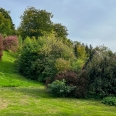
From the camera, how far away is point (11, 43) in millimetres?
36094

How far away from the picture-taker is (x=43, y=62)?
2855 centimetres

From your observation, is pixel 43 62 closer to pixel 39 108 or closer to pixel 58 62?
pixel 58 62

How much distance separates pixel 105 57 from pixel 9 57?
67.2 ft

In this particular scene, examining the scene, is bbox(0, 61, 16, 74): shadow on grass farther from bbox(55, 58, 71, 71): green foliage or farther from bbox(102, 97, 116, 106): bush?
bbox(102, 97, 116, 106): bush

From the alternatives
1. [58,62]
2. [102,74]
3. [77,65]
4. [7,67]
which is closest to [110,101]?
[102,74]

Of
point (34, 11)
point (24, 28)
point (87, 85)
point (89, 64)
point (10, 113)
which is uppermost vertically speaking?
point (34, 11)

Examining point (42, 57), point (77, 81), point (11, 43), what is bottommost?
point (77, 81)

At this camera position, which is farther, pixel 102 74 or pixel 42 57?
pixel 42 57

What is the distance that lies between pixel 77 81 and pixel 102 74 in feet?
6.28

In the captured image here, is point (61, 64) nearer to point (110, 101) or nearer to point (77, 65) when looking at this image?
point (77, 65)

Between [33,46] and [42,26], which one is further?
[42,26]

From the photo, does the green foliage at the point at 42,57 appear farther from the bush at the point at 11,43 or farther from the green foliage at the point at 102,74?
the green foliage at the point at 102,74

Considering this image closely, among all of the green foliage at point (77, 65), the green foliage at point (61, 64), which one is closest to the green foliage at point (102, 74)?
the green foliage at point (77, 65)

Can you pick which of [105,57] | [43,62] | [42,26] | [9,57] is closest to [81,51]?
[42,26]
